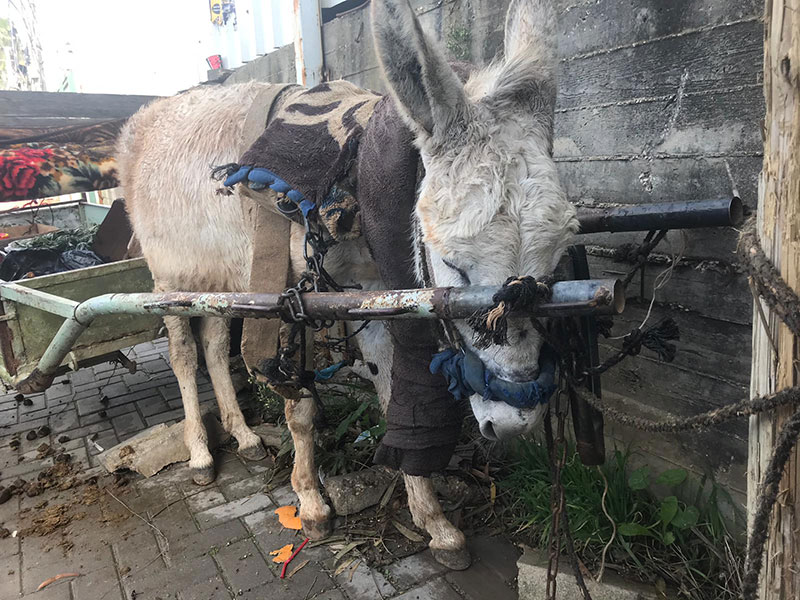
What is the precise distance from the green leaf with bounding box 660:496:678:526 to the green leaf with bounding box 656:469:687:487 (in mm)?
69

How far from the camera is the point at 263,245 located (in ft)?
8.01

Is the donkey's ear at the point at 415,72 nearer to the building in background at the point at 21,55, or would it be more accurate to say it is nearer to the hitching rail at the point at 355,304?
the hitching rail at the point at 355,304

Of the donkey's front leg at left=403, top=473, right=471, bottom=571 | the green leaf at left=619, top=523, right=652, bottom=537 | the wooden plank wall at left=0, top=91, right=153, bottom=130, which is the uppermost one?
the wooden plank wall at left=0, top=91, right=153, bottom=130

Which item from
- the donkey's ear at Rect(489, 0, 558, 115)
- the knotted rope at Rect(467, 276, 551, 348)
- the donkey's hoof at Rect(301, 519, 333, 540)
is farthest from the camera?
the donkey's hoof at Rect(301, 519, 333, 540)

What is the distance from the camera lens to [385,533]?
282 centimetres

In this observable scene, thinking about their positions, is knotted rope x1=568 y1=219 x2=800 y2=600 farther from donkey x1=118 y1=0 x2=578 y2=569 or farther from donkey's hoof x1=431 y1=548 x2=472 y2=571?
donkey's hoof x1=431 y1=548 x2=472 y2=571

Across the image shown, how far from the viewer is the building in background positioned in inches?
861

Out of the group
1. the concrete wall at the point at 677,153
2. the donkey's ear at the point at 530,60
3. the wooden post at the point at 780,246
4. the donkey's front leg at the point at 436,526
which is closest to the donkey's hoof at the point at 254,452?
the donkey's front leg at the point at 436,526

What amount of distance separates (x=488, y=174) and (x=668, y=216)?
0.77 m

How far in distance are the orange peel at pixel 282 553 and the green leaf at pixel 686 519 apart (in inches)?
70.1

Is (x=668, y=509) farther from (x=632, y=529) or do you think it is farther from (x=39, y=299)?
(x=39, y=299)

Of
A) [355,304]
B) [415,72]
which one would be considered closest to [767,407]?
[355,304]

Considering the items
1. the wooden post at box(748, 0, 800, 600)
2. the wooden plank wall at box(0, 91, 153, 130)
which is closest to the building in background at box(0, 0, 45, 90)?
the wooden plank wall at box(0, 91, 153, 130)

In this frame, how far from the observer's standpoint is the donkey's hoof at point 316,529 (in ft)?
9.29
